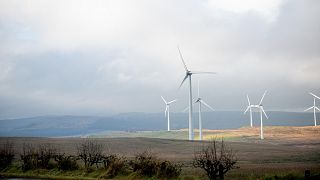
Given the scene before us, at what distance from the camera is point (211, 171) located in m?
30.2

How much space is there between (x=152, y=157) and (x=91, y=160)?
760cm

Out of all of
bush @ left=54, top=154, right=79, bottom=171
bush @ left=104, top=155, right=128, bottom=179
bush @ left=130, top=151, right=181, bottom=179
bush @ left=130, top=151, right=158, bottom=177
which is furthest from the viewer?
bush @ left=54, top=154, right=79, bottom=171

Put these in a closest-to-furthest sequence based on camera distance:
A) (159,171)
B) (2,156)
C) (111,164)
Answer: (159,171) < (111,164) < (2,156)

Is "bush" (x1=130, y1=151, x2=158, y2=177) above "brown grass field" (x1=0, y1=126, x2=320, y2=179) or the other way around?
above

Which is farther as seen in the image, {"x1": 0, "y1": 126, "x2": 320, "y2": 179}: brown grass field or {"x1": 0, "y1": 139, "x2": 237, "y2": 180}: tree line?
{"x1": 0, "y1": 126, "x2": 320, "y2": 179}: brown grass field

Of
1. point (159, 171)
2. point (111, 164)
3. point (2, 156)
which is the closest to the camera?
point (159, 171)

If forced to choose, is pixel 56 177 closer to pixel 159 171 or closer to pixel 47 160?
pixel 47 160

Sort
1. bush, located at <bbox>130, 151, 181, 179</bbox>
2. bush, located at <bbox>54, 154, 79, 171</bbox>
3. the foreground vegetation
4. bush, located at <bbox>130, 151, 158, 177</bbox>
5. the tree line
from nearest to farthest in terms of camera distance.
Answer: the tree line → bush, located at <bbox>130, 151, 181, 179</bbox> → the foreground vegetation → bush, located at <bbox>130, 151, 158, 177</bbox> → bush, located at <bbox>54, 154, 79, 171</bbox>

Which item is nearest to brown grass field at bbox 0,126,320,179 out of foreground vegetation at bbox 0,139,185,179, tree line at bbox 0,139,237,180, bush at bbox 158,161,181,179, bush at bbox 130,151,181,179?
tree line at bbox 0,139,237,180

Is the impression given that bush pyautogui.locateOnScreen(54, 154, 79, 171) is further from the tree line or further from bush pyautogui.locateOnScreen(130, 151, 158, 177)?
bush pyautogui.locateOnScreen(130, 151, 158, 177)

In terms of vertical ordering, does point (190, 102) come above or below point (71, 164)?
above

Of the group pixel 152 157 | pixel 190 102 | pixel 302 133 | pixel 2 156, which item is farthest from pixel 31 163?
pixel 302 133

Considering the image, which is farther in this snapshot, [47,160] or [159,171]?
[47,160]

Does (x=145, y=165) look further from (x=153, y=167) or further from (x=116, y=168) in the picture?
(x=116, y=168)
